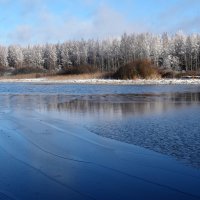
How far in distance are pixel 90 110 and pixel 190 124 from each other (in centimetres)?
820

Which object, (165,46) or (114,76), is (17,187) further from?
(165,46)

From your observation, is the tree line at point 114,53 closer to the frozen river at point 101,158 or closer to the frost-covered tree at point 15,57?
the frost-covered tree at point 15,57

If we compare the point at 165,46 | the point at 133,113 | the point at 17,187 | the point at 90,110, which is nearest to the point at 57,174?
the point at 17,187

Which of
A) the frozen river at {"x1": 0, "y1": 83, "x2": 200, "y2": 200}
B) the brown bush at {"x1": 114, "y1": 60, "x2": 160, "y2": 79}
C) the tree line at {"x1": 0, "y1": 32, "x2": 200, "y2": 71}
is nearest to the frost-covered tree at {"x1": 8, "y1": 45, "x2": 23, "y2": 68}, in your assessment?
the tree line at {"x1": 0, "y1": 32, "x2": 200, "y2": 71}

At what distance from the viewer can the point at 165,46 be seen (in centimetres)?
13175

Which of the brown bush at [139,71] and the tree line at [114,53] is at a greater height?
the tree line at [114,53]

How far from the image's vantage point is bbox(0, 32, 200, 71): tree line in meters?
118

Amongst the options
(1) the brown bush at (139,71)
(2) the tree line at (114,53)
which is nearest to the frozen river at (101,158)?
(1) the brown bush at (139,71)

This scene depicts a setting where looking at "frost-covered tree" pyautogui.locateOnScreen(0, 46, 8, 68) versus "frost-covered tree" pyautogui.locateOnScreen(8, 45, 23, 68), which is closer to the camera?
"frost-covered tree" pyautogui.locateOnScreen(8, 45, 23, 68)

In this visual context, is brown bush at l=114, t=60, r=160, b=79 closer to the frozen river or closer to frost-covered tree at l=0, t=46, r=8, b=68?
the frozen river

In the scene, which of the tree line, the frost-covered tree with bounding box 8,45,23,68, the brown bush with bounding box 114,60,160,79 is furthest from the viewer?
the frost-covered tree with bounding box 8,45,23,68

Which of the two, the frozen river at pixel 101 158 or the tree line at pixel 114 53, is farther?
the tree line at pixel 114 53

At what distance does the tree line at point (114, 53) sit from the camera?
118 meters

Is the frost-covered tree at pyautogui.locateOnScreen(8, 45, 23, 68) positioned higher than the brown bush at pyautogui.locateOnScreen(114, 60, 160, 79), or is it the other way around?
the frost-covered tree at pyautogui.locateOnScreen(8, 45, 23, 68)
